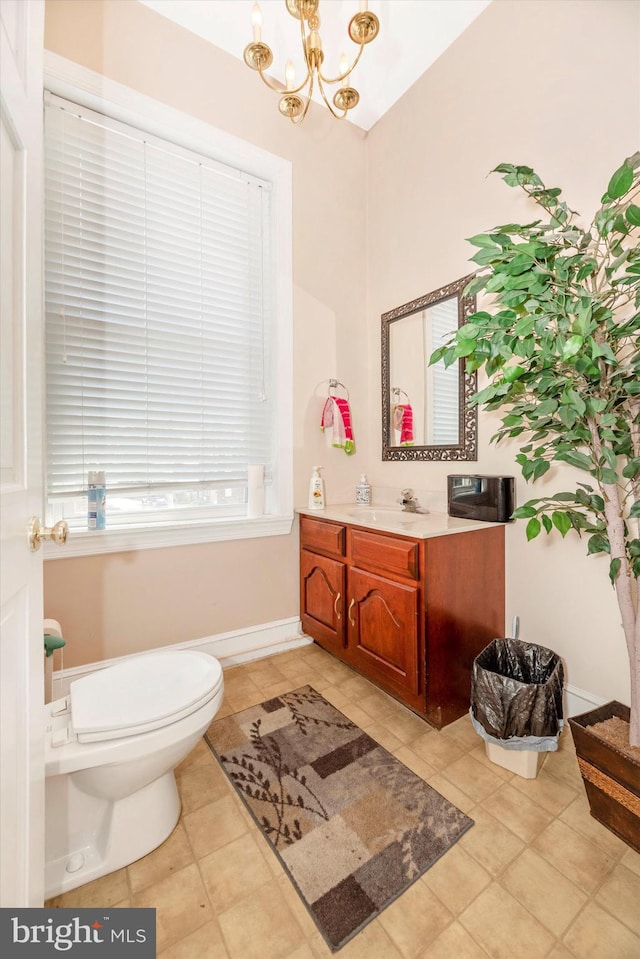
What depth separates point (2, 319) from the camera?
26.6 inches

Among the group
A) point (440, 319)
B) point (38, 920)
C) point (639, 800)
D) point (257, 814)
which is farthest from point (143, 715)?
point (440, 319)

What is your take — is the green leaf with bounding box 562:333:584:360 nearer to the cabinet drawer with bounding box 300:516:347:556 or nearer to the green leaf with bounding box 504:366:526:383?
the green leaf with bounding box 504:366:526:383

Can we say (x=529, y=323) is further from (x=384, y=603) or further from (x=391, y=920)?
(x=391, y=920)

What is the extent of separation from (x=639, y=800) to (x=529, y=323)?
1312mm

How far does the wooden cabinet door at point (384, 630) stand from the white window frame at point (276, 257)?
68 cm

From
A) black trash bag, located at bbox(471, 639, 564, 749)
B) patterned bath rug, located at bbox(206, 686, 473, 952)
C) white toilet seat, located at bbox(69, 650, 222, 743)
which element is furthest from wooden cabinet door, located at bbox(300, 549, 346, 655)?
white toilet seat, located at bbox(69, 650, 222, 743)

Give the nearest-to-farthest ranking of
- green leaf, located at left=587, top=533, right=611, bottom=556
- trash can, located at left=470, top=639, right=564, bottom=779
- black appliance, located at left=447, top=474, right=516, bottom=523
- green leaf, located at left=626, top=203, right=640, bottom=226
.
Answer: green leaf, located at left=626, top=203, right=640, bottom=226 → green leaf, located at left=587, top=533, right=611, bottom=556 → trash can, located at left=470, top=639, right=564, bottom=779 → black appliance, located at left=447, top=474, right=516, bottom=523

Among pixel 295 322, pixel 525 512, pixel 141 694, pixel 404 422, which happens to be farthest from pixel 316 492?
pixel 141 694

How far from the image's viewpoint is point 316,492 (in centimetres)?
236

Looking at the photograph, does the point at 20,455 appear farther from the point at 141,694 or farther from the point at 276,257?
the point at 276,257

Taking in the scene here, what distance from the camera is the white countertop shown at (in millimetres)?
1651

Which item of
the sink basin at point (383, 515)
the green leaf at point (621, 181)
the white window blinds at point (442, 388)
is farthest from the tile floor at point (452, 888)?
the green leaf at point (621, 181)

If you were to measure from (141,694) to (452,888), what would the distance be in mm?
990

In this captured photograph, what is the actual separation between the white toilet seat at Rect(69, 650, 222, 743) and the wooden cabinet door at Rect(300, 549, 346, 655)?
852mm
